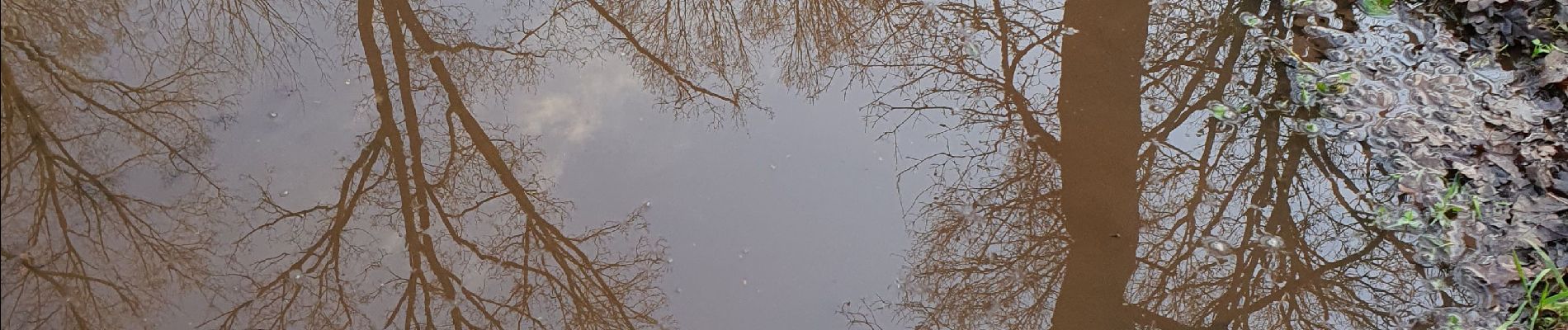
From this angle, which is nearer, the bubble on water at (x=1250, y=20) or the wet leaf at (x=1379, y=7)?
the wet leaf at (x=1379, y=7)

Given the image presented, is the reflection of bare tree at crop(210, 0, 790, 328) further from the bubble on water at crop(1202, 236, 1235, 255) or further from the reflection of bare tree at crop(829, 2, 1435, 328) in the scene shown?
the bubble on water at crop(1202, 236, 1235, 255)

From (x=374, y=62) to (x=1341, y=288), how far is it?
252 cm

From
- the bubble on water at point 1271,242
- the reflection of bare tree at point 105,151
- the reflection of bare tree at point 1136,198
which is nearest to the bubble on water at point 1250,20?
the reflection of bare tree at point 1136,198

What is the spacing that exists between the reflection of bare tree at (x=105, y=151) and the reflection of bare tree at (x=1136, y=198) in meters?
1.63

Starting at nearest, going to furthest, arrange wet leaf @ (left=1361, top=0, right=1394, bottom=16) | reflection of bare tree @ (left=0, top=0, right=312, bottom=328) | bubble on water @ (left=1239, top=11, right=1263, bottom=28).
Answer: reflection of bare tree @ (left=0, top=0, right=312, bottom=328) → wet leaf @ (left=1361, top=0, right=1394, bottom=16) → bubble on water @ (left=1239, top=11, right=1263, bottom=28)

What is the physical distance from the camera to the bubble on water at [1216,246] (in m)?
2.03

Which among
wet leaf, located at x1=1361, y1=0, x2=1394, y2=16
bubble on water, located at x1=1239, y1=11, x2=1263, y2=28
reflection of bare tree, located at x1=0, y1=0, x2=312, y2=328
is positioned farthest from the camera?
bubble on water, located at x1=1239, y1=11, x2=1263, y2=28

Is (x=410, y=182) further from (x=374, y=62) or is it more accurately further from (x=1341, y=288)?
(x=1341, y=288)

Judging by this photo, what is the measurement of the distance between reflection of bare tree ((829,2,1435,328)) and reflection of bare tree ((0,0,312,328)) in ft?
5.35

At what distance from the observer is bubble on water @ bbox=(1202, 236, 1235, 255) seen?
203 centimetres

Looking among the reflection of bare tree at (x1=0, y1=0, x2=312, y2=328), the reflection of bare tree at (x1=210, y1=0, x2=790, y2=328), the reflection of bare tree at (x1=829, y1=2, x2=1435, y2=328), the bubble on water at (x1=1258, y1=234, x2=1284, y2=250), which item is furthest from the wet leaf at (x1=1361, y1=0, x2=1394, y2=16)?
the reflection of bare tree at (x1=0, y1=0, x2=312, y2=328)

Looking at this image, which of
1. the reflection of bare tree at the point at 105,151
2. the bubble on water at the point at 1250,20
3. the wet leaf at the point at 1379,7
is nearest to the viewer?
the reflection of bare tree at the point at 105,151

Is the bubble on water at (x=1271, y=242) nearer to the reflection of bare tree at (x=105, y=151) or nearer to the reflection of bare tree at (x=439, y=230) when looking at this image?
the reflection of bare tree at (x=439, y=230)

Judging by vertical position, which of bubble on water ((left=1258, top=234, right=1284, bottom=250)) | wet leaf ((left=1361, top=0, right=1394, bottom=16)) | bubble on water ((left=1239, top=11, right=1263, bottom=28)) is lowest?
bubble on water ((left=1258, top=234, right=1284, bottom=250))
